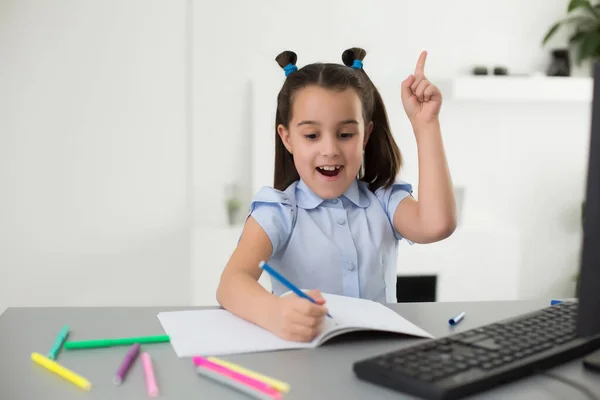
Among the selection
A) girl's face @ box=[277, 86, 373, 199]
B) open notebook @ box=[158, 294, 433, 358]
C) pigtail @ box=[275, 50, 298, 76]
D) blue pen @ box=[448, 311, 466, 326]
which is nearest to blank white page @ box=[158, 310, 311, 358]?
open notebook @ box=[158, 294, 433, 358]

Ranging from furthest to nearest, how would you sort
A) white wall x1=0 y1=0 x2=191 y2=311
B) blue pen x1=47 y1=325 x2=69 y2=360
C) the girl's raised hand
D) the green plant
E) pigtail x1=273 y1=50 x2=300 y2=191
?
the green plant → white wall x1=0 y1=0 x2=191 y2=311 → pigtail x1=273 y1=50 x2=300 y2=191 → the girl's raised hand → blue pen x1=47 y1=325 x2=69 y2=360

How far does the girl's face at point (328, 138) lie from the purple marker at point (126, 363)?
600 millimetres

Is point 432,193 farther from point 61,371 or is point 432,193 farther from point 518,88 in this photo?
point 518,88

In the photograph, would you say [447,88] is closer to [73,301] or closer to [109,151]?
[109,151]

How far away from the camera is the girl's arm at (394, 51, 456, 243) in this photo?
1.32 m

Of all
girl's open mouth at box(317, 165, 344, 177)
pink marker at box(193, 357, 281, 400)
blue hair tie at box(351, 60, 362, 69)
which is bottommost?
pink marker at box(193, 357, 281, 400)

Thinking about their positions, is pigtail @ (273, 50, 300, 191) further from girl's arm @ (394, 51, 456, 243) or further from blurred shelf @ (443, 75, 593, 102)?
blurred shelf @ (443, 75, 593, 102)

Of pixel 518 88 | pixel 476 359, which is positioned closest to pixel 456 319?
pixel 476 359

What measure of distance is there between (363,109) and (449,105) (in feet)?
6.59

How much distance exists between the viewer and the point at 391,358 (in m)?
0.85

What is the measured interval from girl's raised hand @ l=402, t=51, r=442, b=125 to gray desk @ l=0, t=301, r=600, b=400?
36cm

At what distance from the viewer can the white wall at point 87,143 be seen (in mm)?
3100

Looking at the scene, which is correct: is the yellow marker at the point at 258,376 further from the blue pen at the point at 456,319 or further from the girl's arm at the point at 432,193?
the girl's arm at the point at 432,193

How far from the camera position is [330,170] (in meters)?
1.45
